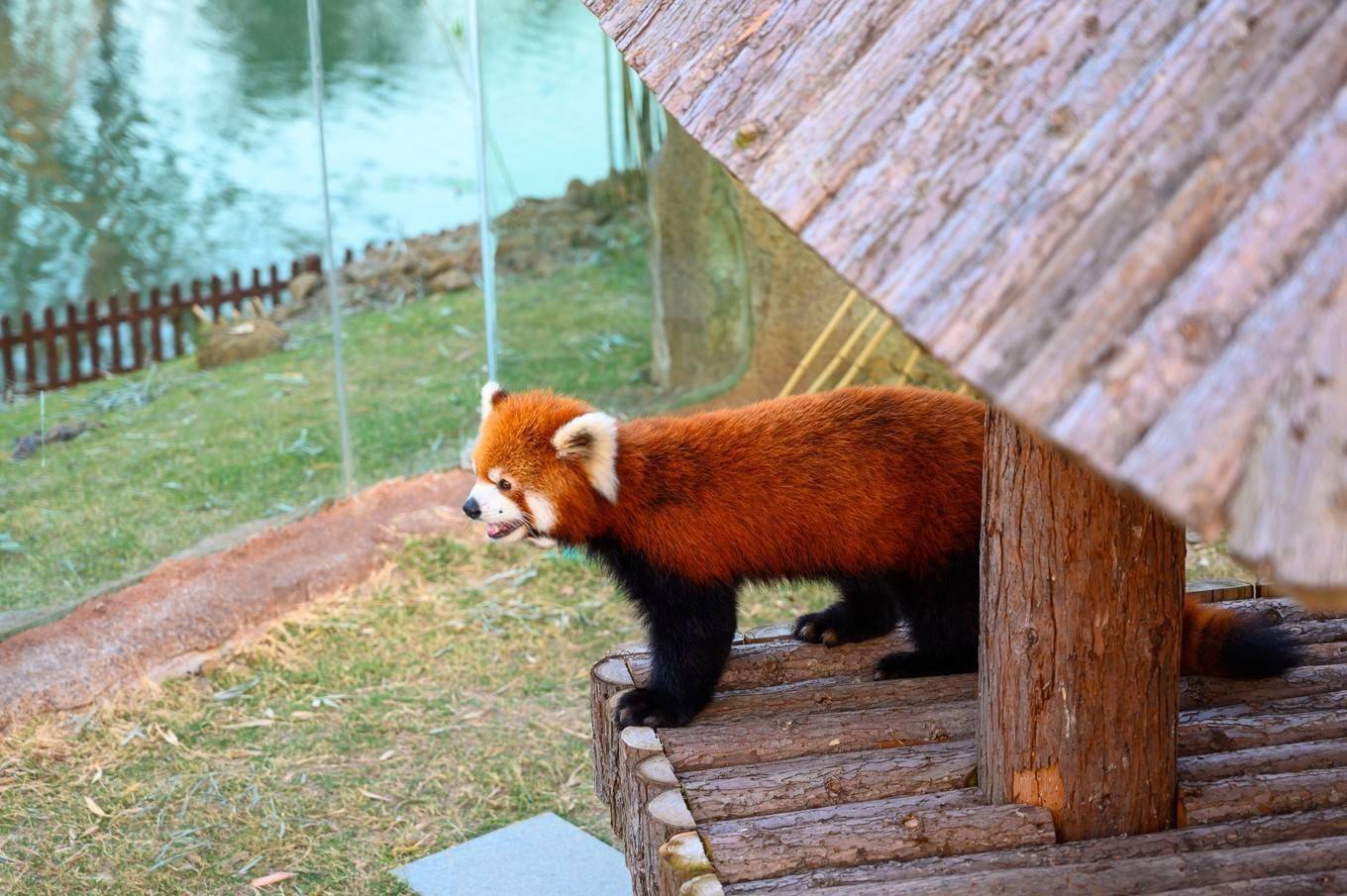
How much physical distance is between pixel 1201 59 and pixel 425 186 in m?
4.91

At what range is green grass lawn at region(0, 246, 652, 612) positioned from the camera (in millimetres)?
4043

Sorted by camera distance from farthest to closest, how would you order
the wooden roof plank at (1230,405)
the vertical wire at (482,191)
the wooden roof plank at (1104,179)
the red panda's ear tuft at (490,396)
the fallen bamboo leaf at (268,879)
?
1. the vertical wire at (482,191)
2. the fallen bamboo leaf at (268,879)
3. the red panda's ear tuft at (490,396)
4. the wooden roof plank at (1104,179)
5. the wooden roof plank at (1230,405)

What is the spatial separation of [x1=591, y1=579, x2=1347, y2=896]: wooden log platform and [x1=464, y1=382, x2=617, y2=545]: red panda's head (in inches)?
15.2

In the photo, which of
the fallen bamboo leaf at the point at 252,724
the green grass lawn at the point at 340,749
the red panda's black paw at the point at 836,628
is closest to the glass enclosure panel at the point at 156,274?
the green grass lawn at the point at 340,749

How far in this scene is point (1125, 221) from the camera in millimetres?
742

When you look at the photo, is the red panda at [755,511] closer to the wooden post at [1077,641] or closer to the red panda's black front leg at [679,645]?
the red panda's black front leg at [679,645]

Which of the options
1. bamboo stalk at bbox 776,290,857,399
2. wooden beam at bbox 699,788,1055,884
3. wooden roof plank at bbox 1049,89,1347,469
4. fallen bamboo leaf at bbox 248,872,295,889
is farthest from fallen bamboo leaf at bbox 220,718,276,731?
wooden roof plank at bbox 1049,89,1347,469

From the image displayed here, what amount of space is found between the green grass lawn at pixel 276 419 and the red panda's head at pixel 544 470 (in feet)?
7.06

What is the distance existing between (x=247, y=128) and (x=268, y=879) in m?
3.20

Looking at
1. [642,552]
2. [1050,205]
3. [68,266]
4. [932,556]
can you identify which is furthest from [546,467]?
[68,266]

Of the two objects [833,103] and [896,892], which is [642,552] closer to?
[896,892]

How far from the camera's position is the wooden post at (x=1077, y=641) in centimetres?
183

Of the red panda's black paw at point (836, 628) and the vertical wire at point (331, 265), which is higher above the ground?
the vertical wire at point (331, 265)

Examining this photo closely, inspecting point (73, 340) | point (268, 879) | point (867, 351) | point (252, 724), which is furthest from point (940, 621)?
point (73, 340)
